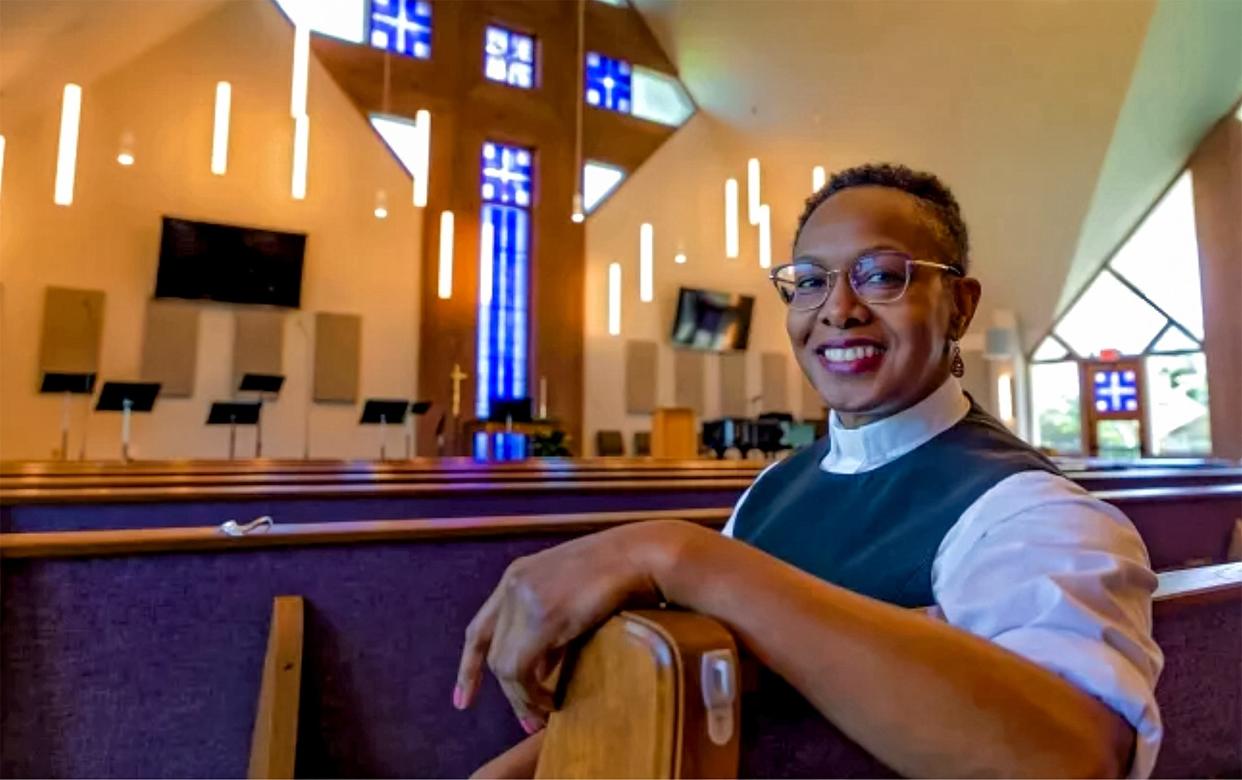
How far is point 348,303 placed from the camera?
7.43 metres

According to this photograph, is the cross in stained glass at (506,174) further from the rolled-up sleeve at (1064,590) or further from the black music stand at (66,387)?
the rolled-up sleeve at (1064,590)

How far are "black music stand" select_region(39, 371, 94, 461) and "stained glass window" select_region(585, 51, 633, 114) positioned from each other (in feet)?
19.6

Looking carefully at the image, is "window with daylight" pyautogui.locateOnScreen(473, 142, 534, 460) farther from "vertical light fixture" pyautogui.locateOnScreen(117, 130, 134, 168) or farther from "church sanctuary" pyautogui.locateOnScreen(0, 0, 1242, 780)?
"vertical light fixture" pyautogui.locateOnScreen(117, 130, 134, 168)

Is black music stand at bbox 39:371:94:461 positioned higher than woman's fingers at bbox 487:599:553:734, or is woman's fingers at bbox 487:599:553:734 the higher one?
black music stand at bbox 39:371:94:461

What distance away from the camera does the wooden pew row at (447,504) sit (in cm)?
178

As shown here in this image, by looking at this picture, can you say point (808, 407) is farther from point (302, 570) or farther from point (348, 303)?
point (302, 570)

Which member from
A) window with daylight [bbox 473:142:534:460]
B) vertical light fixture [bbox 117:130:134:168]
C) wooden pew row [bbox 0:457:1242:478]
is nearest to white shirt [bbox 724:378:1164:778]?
wooden pew row [bbox 0:457:1242:478]

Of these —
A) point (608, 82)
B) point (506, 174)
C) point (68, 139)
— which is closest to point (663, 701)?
point (68, 139)

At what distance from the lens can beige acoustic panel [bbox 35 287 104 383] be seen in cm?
607

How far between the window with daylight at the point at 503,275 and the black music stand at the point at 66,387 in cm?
339

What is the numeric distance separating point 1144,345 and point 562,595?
1063 centimetres


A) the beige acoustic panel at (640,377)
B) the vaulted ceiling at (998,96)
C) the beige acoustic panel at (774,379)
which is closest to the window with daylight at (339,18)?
the vaulted ceiling at (998,96)

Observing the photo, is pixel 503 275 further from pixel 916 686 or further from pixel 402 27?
pixel 916 686

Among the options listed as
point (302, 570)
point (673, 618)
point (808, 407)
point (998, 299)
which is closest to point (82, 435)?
point (302, 570)
